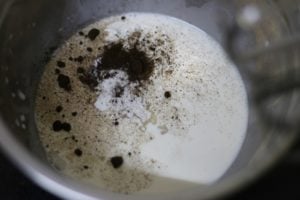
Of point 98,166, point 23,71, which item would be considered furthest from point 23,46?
point 98,166

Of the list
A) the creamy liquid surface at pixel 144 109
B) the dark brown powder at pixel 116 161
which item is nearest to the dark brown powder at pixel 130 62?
the creamy liquid surface at pixel 144 109

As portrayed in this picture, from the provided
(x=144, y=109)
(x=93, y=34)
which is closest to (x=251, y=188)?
(x=144, y=109)

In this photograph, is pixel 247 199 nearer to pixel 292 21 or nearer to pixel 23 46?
pixel 292 21

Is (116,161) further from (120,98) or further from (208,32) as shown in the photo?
(208,32)

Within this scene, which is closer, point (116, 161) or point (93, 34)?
point (116, 161)

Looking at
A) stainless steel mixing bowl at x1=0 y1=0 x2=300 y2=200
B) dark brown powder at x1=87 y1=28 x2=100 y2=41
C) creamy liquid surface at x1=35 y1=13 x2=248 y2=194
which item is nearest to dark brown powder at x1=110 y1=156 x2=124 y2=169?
creamy liquid surface at x1=35 y1=13 x2=248 y2=194

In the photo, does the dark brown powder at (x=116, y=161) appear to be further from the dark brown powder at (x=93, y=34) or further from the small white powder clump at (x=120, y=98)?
the dark brown powder at (x=93, y=34)

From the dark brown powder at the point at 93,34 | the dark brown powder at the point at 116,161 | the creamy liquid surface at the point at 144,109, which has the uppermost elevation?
the dark brown powder at the point at 93,34
